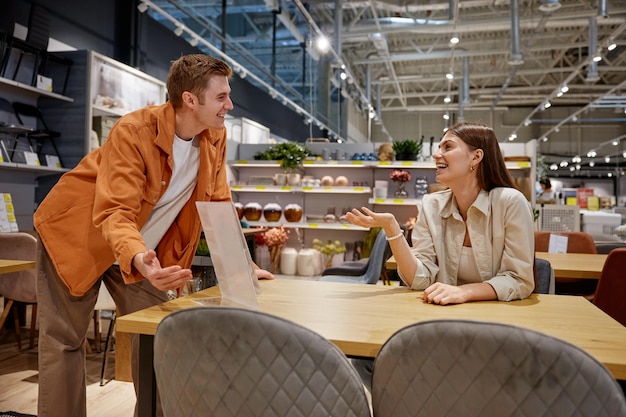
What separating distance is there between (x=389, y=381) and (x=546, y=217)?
615cm

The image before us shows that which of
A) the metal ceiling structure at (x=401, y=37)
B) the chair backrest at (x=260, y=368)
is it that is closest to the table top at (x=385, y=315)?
the chair backrest at (x=260, y=368)

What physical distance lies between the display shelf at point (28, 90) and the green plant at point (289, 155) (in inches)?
111

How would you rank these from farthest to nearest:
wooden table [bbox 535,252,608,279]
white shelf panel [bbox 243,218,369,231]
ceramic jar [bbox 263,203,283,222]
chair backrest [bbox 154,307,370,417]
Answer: ceramic jar [bbox 263,203,283,222] → white shelf panel [bbox 243,218,369,231] → wooden table [bbox 535,252,608,279] → chair backrest [bbox 154,307,370,417]

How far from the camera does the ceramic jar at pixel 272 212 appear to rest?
278 inches

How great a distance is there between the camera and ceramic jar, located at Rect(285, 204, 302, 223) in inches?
278

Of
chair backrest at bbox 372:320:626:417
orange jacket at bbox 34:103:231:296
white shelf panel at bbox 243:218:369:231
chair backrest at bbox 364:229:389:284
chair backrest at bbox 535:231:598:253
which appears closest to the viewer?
chair backrest at bbox 372:320:626:417

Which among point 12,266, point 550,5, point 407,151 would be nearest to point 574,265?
point 12,266

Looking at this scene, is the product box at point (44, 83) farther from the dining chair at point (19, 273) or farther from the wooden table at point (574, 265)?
the wooden table at point (574, 265)

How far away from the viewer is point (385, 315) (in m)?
1.39

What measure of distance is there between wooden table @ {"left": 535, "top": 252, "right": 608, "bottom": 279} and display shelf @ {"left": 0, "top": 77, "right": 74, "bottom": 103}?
4.61 meters

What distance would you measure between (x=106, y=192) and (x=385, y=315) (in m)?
0.96

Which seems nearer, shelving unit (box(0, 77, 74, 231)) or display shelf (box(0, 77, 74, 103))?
display shelf (box(0, 77, 74, 103))

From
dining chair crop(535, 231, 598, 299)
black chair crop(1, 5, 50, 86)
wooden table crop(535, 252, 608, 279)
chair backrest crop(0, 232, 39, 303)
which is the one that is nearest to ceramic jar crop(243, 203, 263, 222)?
black chair crop(1, 5, 50, 86)

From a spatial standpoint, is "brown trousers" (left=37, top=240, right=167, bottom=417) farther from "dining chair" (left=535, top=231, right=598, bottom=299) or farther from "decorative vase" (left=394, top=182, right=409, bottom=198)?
"decorative vase" (left=394, top=182, right=409, bottom=198)
